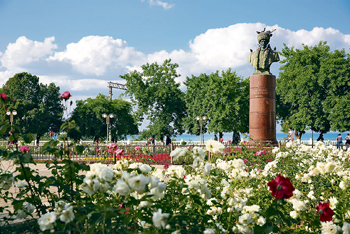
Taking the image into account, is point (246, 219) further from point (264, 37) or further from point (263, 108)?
point (264, 37)

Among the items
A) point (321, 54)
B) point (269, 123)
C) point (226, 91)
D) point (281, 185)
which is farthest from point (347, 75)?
point (281, 185)

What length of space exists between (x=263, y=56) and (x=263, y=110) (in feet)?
9.59

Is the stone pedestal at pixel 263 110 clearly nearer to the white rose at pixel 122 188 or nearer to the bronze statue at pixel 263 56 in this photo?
the bronze statue at pixel 263 56

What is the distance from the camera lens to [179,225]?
2.68 m

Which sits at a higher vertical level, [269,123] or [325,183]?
[269,123]

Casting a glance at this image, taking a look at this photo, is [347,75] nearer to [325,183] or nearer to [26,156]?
[325,183]

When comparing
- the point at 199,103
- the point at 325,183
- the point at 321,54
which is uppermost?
the point at 321,54

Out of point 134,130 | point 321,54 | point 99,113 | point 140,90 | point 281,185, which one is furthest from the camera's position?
point 134,130

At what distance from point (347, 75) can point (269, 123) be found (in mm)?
20778

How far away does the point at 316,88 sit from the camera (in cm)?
3419

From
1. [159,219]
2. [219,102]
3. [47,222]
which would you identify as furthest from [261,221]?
[219,102]

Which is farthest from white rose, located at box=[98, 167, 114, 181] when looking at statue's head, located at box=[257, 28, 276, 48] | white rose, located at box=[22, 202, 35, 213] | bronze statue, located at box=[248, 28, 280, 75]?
statue's head, located at box=[257, 28, 276, 48]

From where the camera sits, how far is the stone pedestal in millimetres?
16484

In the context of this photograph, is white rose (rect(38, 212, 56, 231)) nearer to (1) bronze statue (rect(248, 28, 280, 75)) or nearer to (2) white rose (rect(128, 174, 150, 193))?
(2) white rose (rect(128, 174, 150, 193))
